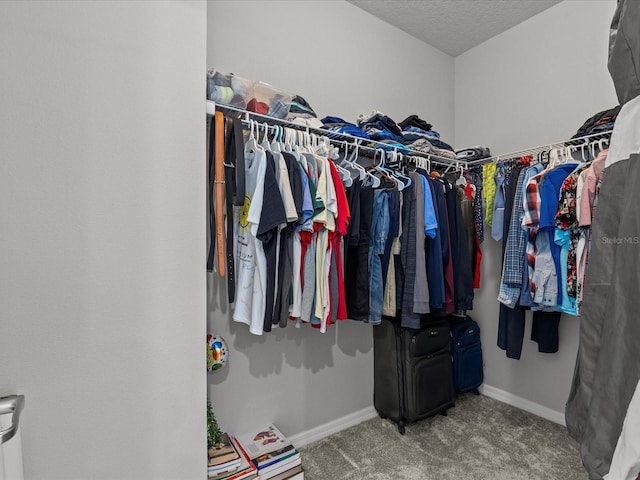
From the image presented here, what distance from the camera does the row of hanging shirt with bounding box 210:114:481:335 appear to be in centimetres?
151

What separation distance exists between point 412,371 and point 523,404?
3.44 ft

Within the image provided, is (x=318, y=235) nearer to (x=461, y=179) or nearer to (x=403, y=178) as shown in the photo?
(x=403, y=178)

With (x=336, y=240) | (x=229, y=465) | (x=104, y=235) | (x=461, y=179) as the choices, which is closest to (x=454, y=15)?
(x=461, y=179)

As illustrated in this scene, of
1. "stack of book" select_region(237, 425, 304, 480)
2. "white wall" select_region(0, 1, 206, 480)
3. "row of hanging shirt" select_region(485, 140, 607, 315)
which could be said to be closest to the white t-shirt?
"white wall" select_region(0, 1, 206, 480)

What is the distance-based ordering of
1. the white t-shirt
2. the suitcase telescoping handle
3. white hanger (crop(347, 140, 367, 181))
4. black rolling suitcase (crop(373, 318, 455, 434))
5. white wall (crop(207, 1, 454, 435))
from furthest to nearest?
black rolling suitcase (crop(373, 318, 455, 434)) < white hanger (crop(347, 140, 367, 181)) < white wall (crop(207, 1, 454, 435)) < the white t-shirt < the suitcase telescoping handle

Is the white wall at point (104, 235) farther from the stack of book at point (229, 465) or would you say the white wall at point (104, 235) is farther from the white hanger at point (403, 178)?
the white hanger at point (403, 178)

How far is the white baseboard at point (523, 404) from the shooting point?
2293mm

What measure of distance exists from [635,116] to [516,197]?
5.88 ft

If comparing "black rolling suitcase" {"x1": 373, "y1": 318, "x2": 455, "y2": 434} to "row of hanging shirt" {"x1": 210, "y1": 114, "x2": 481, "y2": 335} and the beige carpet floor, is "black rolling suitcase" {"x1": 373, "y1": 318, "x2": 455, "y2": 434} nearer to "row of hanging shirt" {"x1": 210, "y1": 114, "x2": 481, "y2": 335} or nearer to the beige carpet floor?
the beige carpet floor

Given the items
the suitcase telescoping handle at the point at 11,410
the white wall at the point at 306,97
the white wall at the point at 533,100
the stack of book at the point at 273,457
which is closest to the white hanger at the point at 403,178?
the white wall at the point at 306,97

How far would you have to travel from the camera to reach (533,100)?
2.49 metres

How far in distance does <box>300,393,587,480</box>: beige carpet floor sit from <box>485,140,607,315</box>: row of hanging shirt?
819mm

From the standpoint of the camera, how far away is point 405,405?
2129mm

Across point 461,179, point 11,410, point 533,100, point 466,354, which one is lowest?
point 466,354
